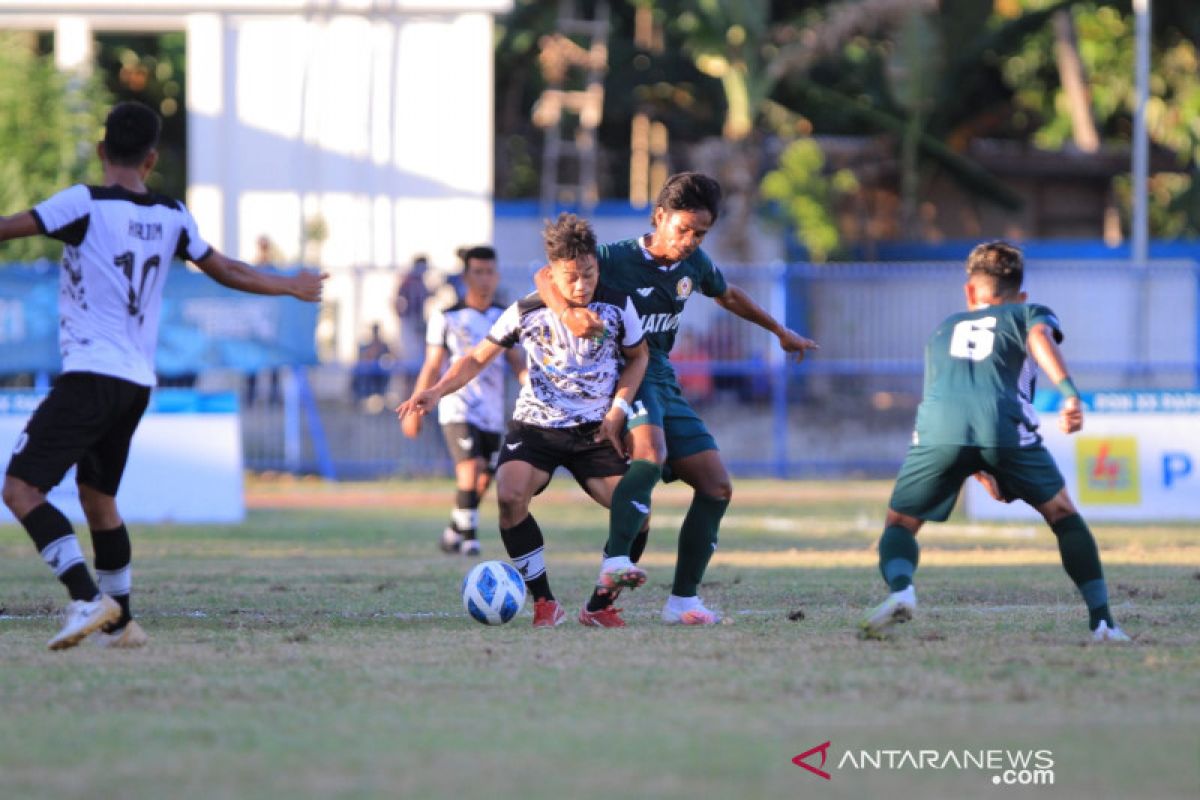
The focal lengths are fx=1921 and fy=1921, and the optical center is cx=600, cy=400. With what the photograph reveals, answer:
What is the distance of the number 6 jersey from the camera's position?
773 cm

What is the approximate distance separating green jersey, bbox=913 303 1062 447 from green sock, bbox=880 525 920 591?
415mm

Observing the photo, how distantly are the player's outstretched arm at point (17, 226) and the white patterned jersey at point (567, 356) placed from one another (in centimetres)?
228

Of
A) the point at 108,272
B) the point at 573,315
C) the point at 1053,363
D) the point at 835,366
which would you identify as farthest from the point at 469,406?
the point at 835,366

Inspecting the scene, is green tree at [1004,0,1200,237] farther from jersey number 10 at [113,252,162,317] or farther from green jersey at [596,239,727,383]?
jersey number 10 at [113,252,162,317]

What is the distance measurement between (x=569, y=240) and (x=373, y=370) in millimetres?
14561

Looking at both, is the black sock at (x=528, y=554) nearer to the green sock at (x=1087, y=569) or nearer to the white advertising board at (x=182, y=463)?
the green sock at (x=1087, y=569)

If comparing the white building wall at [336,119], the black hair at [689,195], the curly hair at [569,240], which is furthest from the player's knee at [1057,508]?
the white building wall at [336,119]

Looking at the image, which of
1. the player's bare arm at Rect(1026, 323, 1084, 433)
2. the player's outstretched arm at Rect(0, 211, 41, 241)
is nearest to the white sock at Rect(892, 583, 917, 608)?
the player's bare arm at Rect(1026, 323, 1084, 433)

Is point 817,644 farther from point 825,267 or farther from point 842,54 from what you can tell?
point 842,54

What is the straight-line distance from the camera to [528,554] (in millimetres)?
9047

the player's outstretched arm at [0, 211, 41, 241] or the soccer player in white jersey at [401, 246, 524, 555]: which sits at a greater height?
the player's outstretched arm at [0, 211, 41, 241]

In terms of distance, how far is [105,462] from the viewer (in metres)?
8.03

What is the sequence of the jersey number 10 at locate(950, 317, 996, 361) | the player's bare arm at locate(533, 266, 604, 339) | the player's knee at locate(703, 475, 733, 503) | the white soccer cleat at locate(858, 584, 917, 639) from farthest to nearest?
1. the player's knee at locate(703, 475, 733, 503)
2. the player's bare arm at locate(533, 266, 604, 339)
3. the jersey number 10 at locate(950, 317, 996, 361)
4. the white soccer cleat at locate(858, 584, 917, 639)

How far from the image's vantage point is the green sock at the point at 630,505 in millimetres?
8695
